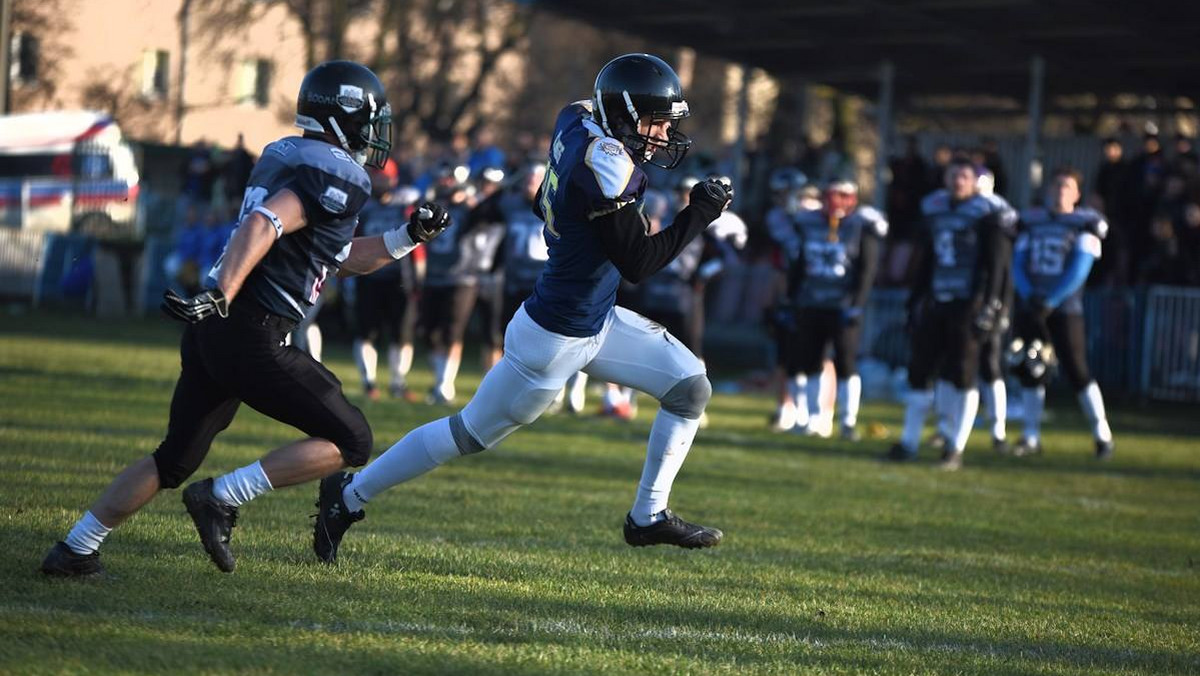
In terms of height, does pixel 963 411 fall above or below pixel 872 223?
below

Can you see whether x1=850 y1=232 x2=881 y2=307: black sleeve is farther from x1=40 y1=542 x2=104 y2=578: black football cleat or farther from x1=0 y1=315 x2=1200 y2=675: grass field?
x1=40 y1=542 x2=104 y2=578: black football cleat

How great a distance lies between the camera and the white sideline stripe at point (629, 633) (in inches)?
195

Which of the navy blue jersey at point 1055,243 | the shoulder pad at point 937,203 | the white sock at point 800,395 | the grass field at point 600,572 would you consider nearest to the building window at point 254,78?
→ the white sock at point 800,395

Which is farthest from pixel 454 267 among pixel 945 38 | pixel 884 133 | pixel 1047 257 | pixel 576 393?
pixel 884 133

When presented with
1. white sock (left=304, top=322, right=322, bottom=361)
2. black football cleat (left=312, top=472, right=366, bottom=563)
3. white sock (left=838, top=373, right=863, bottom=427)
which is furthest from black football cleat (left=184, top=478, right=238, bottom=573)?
white sock (left=304, top=322, right=322, bottom=361)

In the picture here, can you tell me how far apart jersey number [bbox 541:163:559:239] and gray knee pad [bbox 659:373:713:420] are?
76 cm

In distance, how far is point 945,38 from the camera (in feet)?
67.3

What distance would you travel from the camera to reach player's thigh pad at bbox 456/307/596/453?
233 inches

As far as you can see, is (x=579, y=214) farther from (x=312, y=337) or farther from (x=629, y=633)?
(x=312, y=337)

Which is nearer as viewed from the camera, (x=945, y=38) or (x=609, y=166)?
(x=609, y=166)

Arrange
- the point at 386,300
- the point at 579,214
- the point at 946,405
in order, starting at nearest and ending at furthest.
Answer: the point at 579,214, the point at 946,405, the point at 386,300

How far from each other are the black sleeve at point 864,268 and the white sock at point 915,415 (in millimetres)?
1231

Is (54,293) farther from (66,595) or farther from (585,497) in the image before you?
(66,595)

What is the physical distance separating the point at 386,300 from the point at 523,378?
8.69m
